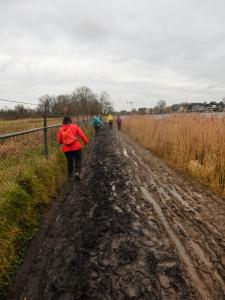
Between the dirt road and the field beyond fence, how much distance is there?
1.01 meters

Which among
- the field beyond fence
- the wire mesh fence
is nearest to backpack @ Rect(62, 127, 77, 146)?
the wire mesh fence

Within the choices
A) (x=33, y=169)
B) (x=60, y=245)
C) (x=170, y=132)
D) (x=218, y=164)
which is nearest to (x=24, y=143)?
(x=33, y=169)

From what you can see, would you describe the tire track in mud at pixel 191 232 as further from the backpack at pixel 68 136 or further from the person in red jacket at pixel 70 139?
the backpack at pixel 68 136

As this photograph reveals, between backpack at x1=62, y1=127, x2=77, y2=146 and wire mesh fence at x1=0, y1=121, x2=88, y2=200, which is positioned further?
backpack at x1=62, y1=127, x2=77, y2=146

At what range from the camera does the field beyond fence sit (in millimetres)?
7605

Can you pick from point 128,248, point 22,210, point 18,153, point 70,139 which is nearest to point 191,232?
point 128,248

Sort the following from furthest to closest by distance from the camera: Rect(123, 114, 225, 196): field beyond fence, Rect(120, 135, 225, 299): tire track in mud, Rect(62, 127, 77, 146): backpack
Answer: Rect(62, 127, 77, 146): backpack, Rect(123, 114, 225, 196): field beyond fence, Rect(120, 135, 225, 299): tire track in mud

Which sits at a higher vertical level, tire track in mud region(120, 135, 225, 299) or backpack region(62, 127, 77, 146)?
backpack region(62, 127, 77, 146)

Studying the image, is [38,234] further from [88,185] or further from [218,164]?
[218,164]

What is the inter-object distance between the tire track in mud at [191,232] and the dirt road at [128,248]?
0.03 ft

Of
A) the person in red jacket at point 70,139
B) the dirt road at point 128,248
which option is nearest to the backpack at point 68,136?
the person in red jacket at point 70,139

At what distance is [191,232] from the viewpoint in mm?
4414

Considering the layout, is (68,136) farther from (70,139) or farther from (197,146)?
(197,146)

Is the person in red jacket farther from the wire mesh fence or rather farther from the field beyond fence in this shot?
the field beyond fence
